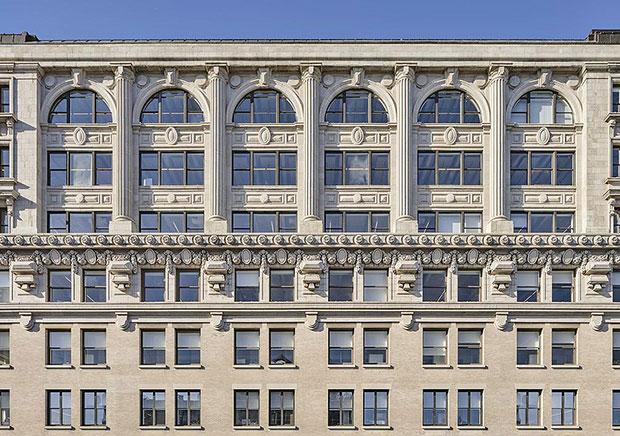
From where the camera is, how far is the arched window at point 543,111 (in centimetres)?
3844

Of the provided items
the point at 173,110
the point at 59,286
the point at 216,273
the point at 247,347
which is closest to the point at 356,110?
the point at 173,110

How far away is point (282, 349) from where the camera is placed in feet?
122

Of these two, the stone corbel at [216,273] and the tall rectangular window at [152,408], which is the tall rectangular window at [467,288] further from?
the tall rectangular window at [152,408]

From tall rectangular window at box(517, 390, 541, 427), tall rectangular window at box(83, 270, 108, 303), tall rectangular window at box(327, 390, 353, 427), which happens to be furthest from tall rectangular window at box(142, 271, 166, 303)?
tall rectangular window at box(517, 390, 541, 427)

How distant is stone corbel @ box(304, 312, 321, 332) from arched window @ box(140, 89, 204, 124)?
40.8 ft

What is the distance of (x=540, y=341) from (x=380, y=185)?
39.2 feet

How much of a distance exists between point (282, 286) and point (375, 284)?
506 centimetres

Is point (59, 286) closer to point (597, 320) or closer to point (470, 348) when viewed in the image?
point (470, 348)

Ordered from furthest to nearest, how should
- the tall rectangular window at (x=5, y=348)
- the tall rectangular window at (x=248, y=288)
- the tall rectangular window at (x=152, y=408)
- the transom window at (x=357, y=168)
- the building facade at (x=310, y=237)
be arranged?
the transom window at (x=357, y=168) < the tall rectangular window at (x=248, y=288) < the tall rectangular window at (x=5, y=348) < the tall rectangular window at (x=152, y=408) < the building facade at (x=310, y=237)

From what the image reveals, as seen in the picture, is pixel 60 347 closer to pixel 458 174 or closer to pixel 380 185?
pixel 380 185

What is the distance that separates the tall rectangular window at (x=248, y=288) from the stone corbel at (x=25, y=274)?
10837 mm

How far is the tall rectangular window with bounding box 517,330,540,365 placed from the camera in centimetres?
3694

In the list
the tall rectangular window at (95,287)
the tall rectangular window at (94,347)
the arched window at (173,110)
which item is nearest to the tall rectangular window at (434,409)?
the tall rectangular window at (94,347)

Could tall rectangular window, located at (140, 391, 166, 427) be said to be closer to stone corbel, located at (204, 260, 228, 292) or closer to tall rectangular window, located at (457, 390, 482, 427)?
stone corbel, located at (204, 260, 228, 292)
